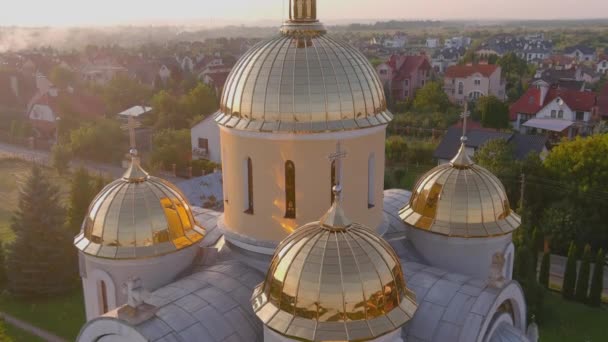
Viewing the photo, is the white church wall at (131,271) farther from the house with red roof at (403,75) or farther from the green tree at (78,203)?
the house with red roof at (403,75)

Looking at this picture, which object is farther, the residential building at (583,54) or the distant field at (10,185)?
the residential building at (583,54)

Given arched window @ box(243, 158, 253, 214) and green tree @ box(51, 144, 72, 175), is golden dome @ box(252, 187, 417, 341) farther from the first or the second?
green tree @ box(51, 144, 72, 175)

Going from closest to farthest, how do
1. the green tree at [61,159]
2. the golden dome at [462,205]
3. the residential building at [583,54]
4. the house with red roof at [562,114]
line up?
the golden dome at [462,205]
the green tree at [61,159]
the house with red roof at [562,114]
the residential building at [583,54]

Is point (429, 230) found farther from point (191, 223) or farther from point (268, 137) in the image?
point (191, 223)

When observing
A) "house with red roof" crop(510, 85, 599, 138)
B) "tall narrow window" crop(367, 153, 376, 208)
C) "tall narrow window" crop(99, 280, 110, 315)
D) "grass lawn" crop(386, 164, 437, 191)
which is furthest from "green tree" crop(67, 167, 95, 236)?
"house with red roof" crop(510, 85, 599, 138)

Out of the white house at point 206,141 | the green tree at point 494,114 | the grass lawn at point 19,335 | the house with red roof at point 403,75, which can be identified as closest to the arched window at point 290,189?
the grass lawn at point 19,335

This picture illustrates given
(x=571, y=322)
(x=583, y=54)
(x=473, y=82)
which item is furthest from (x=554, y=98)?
(x=583, y=54)

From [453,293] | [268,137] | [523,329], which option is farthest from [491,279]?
[268,137]

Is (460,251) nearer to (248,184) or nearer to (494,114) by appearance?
(248,184)
